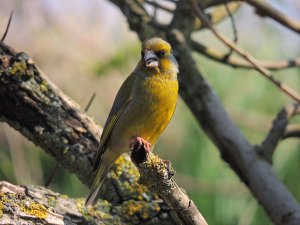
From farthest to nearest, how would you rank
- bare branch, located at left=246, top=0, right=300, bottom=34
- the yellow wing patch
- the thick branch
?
bare branch, located at left=246, top=0, right=300, bottom=34 → the yellow wing patch → the thick branch

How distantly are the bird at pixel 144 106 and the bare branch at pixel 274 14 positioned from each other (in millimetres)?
533

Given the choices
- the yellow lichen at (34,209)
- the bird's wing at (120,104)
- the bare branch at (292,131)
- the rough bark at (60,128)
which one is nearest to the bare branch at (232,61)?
the bare branch at (292,131)

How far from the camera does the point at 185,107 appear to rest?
205 inches

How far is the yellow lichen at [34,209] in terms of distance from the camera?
8.58 ft

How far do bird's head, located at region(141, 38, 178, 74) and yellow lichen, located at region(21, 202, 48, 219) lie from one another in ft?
3.20

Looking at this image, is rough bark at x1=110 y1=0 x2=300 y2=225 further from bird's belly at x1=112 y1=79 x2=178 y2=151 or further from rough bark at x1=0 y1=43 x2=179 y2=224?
rough bark at x1=0 y1=43 x2=179 y2=224

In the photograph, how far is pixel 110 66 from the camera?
5.31 meters

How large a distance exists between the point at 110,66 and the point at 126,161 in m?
2.06

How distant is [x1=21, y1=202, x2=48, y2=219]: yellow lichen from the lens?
2.62 m

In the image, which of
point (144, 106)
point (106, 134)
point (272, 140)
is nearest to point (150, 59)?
point (144, 106)

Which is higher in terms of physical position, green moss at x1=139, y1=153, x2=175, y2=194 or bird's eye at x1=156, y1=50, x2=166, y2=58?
bird's eye at x1=156, y1=50, x2=166, y2=58

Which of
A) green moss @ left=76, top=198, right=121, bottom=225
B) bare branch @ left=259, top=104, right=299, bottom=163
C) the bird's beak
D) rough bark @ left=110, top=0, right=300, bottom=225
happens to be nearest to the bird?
the bird's beak

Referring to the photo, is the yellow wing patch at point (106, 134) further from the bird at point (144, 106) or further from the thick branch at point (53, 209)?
the thick branch at point (53, 209)

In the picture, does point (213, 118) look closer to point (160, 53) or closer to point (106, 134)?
point (160, 53)
